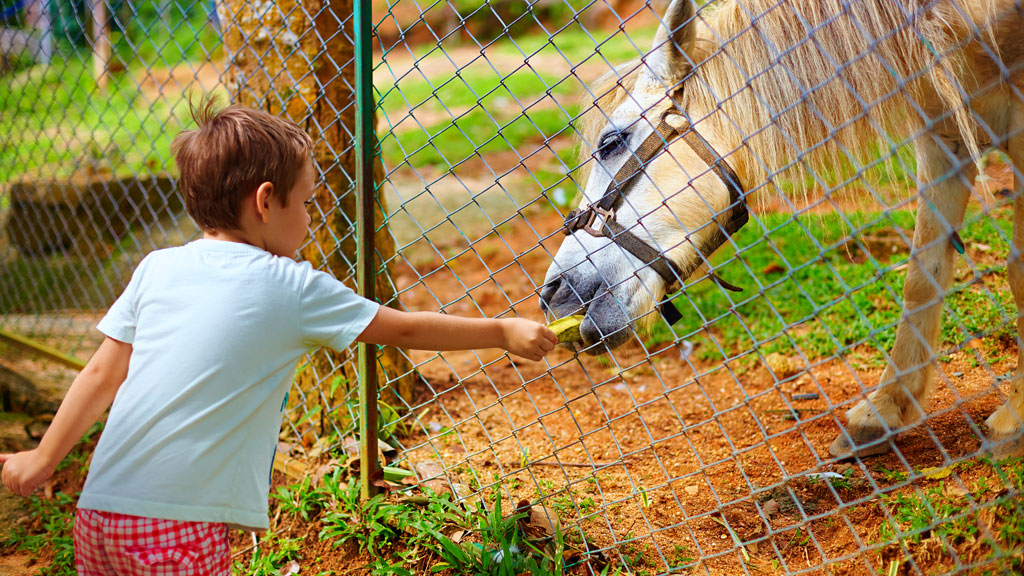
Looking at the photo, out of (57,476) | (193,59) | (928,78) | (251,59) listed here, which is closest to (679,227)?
(928,78)

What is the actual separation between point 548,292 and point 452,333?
630 millimetres

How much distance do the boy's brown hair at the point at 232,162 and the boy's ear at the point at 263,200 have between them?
2 cm

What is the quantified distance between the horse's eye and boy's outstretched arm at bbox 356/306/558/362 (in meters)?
0.84

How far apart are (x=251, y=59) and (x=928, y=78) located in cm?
258

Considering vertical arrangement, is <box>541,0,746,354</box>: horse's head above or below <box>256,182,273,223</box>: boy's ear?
below

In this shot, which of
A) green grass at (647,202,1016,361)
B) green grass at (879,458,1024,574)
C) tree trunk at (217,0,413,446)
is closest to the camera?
green grass at (879,458,1024,574)

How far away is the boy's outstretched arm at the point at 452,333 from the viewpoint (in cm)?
171

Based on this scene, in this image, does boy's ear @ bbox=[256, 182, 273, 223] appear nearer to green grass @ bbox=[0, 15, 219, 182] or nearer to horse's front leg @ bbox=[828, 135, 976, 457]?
horse's front leg @ bbox=[828, 135, 976, 457]

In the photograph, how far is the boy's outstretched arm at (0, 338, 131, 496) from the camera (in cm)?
170

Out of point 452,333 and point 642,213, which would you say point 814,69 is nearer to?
point 642,213

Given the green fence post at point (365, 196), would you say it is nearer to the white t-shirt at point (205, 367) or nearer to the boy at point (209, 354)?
the boy at point (209, 354)

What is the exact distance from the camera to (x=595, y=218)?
232 centimetres

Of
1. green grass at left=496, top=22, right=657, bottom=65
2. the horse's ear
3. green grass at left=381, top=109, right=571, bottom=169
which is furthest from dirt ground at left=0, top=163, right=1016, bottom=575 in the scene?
green grass at left=496, top=22, right=657, bottom=65

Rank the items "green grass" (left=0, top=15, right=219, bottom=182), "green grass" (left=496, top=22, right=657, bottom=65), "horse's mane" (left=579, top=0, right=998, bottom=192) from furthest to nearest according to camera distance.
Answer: "green grass" (left=496, top=22, right=657, bottom=65) < "green grass" (left=0, top=15, right=219, bottom=182) < "horse's mane" (left=579, top=0, right=998, bottom=192)
